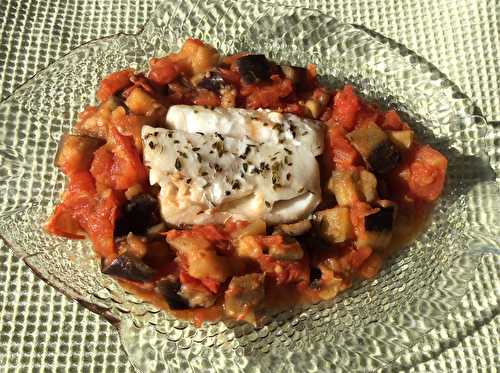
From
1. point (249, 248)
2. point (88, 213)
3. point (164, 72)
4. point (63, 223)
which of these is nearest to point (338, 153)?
point (249, 248)

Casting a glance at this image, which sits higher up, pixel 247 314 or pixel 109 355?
pixel 247 314

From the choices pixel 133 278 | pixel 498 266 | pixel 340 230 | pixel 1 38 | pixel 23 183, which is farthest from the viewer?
pixel 1 38

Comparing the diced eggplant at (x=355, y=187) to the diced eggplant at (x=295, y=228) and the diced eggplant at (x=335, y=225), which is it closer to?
the diced eggplant at (x=335, y=225)

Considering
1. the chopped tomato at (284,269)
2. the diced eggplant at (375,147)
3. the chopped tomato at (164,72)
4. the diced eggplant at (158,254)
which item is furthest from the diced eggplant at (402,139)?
the diced eggplant at (158,254)

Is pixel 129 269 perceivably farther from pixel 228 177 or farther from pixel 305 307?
pixel 305 307

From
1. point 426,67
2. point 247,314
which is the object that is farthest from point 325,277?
point 426,67

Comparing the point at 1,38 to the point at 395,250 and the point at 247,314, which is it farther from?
the point at 395,250

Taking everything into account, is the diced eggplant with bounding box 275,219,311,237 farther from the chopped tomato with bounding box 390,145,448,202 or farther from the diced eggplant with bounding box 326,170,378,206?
the chopped tomato with bounding box 390,145,448,202
